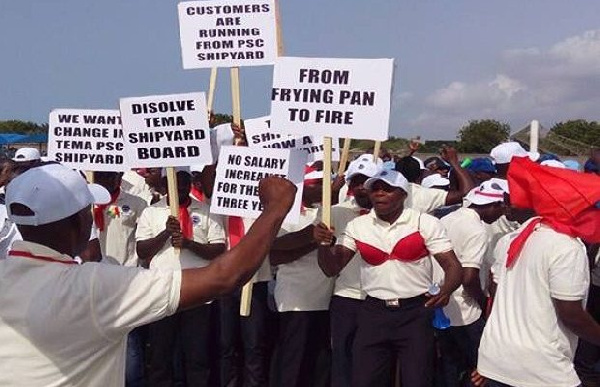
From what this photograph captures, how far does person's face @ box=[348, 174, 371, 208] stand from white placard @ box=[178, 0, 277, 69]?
140 centimetres

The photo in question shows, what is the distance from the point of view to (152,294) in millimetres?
2418

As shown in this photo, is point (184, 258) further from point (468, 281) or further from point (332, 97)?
point (468, 281)

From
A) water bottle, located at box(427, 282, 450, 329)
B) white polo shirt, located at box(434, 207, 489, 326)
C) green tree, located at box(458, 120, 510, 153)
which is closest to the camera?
water bottle, located at box(427, 282, 450, 329)

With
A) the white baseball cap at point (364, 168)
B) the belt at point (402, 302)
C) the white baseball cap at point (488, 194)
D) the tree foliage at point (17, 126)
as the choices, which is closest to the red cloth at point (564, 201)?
the belt at point (402, 302)

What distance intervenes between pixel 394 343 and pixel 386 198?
3.16 feet

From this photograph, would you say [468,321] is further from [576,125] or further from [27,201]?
[576,125]

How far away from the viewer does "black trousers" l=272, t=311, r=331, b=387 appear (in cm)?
584

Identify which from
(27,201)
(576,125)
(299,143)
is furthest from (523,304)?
(576,125)

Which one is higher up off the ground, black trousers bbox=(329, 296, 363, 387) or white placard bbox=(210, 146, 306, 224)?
white placard bbox=(210, 146, 306, 224)

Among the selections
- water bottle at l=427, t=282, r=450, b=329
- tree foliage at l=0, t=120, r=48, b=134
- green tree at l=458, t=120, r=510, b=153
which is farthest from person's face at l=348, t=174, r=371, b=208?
tree foliage at l=0, t=120, r=48, b=134

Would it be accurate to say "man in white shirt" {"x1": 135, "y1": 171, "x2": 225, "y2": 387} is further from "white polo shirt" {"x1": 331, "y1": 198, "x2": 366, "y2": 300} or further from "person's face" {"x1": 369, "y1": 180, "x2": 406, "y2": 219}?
"person's face" {"x1": 369, "y1": 180, "x2": 406, "y2": 219}


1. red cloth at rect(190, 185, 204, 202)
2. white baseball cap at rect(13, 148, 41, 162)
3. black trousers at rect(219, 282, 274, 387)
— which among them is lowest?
black trousers at rect(219, 282, 274, 387)

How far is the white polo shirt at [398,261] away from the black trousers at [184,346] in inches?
59.7

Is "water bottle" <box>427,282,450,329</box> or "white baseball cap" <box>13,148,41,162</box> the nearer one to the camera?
"water bottle" <box>427,282,450,329</box>
